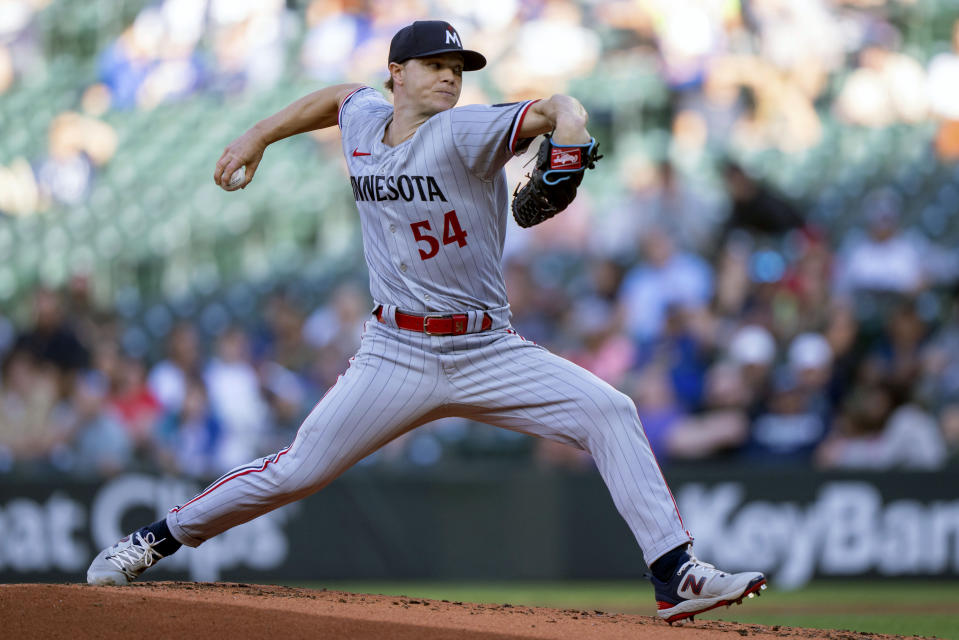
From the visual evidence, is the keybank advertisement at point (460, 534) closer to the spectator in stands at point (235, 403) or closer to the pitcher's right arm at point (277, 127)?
the spectator in stands at point (235, 403)

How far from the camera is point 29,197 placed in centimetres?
1356

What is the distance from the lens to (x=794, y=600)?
25.8ft

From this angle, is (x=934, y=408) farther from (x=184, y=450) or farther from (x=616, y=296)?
(x=184, y=450)

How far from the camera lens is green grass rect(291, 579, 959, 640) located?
6.66 m

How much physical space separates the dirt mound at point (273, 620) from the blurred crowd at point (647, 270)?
439 cm

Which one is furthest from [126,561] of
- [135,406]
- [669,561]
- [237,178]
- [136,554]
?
[135,406]

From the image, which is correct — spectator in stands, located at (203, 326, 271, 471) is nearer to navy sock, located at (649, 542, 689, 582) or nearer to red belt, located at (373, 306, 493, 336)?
red belt, located at (373, 306, 493, 336)

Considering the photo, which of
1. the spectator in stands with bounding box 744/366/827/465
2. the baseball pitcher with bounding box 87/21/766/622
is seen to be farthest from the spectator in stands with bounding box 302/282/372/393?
the baseball pitcher with bounding box 87/21/766/622

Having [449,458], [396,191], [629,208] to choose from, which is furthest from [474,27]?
[396,191]

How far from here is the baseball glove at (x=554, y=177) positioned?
12.4 feet

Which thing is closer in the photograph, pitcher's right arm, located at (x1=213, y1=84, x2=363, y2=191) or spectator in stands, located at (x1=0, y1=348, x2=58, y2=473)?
pitcher's right arm, located at (x1=213, y1=84, x2=363, y2=191)

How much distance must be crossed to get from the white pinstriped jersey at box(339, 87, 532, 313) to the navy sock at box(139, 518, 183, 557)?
111cm

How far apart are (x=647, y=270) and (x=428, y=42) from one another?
5574 millimetres

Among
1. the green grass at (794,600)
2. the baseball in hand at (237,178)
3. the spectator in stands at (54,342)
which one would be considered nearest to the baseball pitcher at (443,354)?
the baseball in hand at (237,178)
